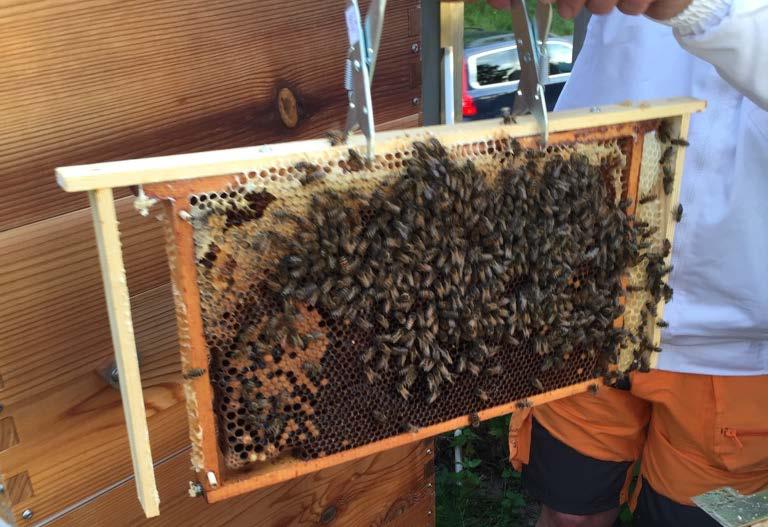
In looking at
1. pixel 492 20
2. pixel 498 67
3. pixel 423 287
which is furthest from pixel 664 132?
pixel 492 20

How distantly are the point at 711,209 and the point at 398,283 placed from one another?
1534 mm

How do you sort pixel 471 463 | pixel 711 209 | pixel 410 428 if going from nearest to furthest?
pixel 410 428, pixel 711 209, pixel 471 463

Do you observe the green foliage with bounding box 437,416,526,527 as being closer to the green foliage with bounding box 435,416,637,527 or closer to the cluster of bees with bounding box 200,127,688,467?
the green foliage with bounding box 435,416,637,527

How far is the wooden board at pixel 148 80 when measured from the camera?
1.52 m

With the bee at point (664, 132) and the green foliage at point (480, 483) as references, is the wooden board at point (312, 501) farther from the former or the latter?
the bee at point (664, 132)

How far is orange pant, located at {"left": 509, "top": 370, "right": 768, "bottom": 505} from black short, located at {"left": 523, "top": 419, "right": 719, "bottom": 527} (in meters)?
0.06

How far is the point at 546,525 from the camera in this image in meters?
3.33

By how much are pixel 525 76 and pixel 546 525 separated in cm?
252

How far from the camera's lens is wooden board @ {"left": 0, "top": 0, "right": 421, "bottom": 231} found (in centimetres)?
152

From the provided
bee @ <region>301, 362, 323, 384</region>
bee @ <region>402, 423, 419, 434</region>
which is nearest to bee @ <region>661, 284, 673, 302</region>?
bee @ <region>402, 423, 419, 434</region>

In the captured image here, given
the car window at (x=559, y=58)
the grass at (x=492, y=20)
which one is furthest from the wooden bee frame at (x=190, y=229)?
the grass at (x=492, y=20)

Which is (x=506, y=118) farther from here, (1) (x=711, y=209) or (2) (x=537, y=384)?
(1) (x=711, y=209)

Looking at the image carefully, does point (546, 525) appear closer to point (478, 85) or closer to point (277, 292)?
point (277, 292)

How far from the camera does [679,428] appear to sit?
8.99ft
